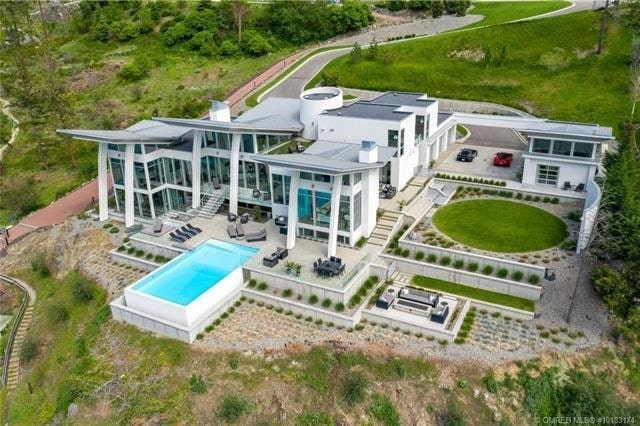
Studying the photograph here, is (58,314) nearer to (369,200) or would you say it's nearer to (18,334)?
(18,334)

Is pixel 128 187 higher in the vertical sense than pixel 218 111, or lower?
lower

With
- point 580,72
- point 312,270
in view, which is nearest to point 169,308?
point 312,270

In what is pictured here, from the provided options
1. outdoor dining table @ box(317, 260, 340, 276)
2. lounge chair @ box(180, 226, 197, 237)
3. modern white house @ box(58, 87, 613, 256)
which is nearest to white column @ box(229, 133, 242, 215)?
modern white house @ box(58, 87, 613, 256)

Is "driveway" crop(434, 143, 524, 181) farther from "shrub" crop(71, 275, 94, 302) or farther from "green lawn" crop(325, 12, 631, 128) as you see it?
"shrub" crop(71, 275, 94, 302)

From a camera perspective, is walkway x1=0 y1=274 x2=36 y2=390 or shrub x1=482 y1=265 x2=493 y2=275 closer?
walkway x1=0 y1=274 x2=36 y2=390

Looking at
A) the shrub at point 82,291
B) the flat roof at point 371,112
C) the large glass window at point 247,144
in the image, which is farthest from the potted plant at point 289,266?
the flat roof at point 371,112

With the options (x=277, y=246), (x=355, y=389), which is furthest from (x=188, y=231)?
(x=355, y=389)
